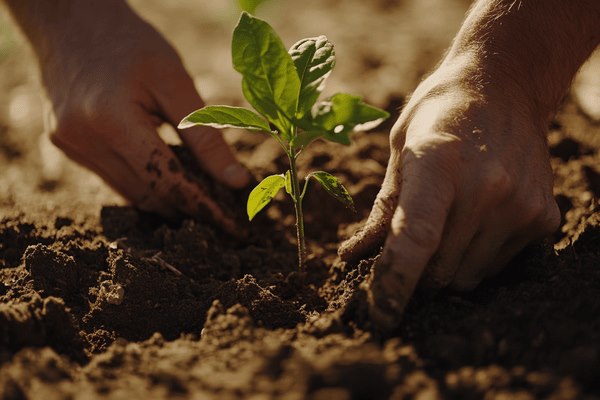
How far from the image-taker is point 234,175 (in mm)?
2787

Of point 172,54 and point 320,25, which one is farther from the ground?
point 320,25

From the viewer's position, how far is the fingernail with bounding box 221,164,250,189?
2.79 m

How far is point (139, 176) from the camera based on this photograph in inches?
107

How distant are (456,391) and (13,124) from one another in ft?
13.5

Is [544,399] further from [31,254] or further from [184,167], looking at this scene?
[184,167]

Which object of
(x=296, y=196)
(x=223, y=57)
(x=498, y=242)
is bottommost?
(x=498, y=242)

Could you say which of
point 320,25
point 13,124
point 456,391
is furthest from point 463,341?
point 320,25

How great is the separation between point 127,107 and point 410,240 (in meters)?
1.51

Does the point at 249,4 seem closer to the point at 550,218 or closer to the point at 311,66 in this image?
the point at 311,66

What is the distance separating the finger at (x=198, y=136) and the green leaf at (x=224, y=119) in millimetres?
789

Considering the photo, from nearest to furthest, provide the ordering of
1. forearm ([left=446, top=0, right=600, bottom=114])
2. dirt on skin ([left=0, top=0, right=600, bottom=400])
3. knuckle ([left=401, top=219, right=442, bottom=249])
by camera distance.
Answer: dirt on skin ([left=0, top=0, right=600, bottom=400]), knuckle ([left=401, top=219, right=442, bottom=249]), forearm ([left=446, top=0, right=600, bottom=114])

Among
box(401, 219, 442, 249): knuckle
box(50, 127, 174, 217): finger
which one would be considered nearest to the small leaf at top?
box(401, 219, 442, 249): knuckle

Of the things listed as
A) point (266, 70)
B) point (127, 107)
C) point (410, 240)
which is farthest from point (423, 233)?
point (127, 107)

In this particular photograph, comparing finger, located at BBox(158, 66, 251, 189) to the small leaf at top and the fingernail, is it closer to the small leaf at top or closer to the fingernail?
the fingernail
